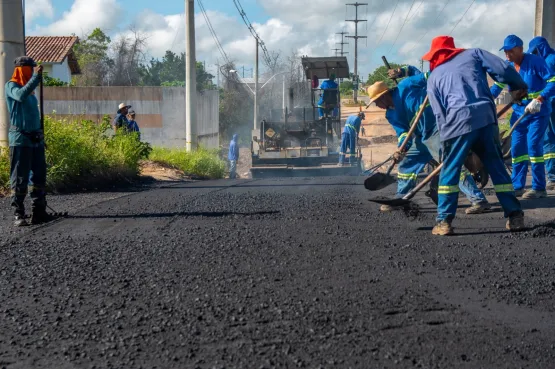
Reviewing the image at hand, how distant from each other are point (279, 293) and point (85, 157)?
7.69 metres

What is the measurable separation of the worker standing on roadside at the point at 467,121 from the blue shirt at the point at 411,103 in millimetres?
1287

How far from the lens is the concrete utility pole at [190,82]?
779 inches

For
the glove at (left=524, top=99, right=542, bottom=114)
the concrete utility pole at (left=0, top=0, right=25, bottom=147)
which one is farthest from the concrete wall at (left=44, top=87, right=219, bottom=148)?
the glove at (left=524, top=99, right=542, bottom=114)

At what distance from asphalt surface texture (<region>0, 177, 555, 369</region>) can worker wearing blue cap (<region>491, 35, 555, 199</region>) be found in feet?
3.58

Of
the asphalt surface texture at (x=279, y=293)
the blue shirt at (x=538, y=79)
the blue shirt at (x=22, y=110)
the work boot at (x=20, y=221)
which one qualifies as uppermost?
the blue shirt at (x=538, y=79)

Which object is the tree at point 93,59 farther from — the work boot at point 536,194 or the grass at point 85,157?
the work boot at point 536,194

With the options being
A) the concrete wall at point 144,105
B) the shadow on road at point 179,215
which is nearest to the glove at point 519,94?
the shadow on road at point 179,215

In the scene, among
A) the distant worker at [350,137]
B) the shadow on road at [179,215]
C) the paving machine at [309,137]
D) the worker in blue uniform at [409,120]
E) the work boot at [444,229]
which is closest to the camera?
the work boot at [444,229]

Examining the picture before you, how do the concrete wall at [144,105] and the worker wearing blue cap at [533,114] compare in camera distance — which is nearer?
the worker wearing blue cap at [533,114]

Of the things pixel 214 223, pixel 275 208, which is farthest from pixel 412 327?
pixel 275 208

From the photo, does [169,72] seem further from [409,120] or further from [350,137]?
[409,120]

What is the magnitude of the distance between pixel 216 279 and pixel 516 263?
204 cm

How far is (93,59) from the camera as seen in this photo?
5166 centimetres

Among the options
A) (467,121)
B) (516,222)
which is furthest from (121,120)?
(516,222)
